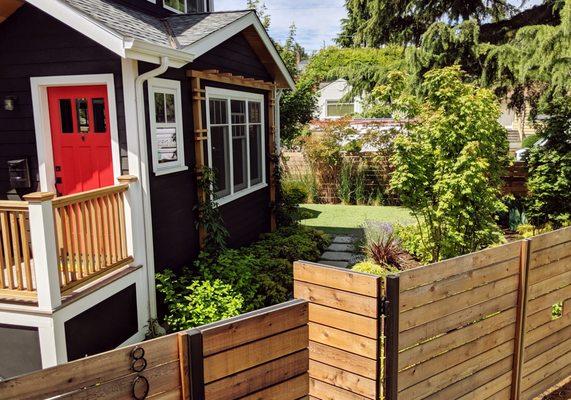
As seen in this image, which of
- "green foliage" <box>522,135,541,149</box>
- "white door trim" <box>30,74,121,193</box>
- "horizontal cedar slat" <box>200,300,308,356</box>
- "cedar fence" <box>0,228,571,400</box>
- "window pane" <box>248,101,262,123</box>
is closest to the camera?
"cedar fence" <box>0,228,571,400</box>

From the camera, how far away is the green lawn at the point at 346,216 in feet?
36.0

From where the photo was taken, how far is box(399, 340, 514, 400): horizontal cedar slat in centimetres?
311

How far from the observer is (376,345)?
9.50ft

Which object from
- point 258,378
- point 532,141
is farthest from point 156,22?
point 532,141

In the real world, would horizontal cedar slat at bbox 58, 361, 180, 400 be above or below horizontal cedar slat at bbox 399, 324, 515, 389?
above

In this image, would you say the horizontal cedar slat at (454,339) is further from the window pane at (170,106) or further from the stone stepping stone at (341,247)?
the stone stepping stone at (341,247)

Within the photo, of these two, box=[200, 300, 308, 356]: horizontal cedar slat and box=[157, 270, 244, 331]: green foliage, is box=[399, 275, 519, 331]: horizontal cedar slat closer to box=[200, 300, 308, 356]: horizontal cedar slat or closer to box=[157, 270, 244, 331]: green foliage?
box=[200, 300, 308, 356]: horizontal cedar slat

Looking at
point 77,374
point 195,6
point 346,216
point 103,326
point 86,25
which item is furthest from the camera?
point 346,216

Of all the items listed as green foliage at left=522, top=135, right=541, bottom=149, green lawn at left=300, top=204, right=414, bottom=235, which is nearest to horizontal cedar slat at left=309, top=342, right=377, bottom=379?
green lawn at left=300, top=204, right=414, bottom=235

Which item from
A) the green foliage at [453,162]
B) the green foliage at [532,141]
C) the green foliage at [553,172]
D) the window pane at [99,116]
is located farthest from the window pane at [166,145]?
the green foliage at [532,141]

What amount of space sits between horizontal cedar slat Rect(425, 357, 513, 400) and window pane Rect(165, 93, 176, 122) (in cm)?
431

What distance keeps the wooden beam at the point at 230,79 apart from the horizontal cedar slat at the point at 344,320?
4.21 m

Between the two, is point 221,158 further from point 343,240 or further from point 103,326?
point 103,326

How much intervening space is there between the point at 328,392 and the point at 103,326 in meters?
2.62
